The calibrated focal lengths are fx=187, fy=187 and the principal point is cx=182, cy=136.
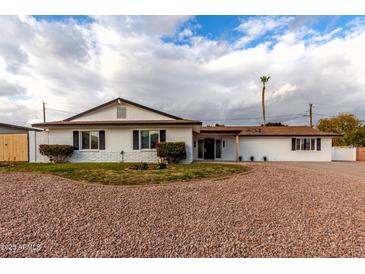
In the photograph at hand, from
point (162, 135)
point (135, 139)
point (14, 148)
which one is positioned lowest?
point (14, 148)

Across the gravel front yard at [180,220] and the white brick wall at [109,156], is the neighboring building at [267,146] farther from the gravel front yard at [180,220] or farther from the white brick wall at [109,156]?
the gravel front yard at [180,220]

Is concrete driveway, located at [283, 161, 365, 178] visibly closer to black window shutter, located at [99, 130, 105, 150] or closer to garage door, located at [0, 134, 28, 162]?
black window shutter, located at [99, 130, 105, 150]

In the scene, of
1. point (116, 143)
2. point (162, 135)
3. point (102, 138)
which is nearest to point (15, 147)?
point (102, 138)

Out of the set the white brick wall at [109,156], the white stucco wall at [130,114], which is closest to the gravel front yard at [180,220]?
the white brick wall at [109,156]

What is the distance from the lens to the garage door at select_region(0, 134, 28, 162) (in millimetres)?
13031

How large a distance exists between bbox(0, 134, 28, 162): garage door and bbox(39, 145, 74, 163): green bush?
1.57 m

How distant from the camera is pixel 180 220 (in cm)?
387

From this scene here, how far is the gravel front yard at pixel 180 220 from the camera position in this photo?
9.74 ft

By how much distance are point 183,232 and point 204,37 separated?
11.1 meters

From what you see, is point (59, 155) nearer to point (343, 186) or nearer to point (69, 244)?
point (69, 244)

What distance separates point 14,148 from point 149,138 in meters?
9.47

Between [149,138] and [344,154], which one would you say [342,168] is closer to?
[344,154]

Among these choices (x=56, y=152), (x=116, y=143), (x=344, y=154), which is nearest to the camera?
(x=56, y=152)

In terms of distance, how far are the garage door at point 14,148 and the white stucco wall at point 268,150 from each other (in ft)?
42.3
